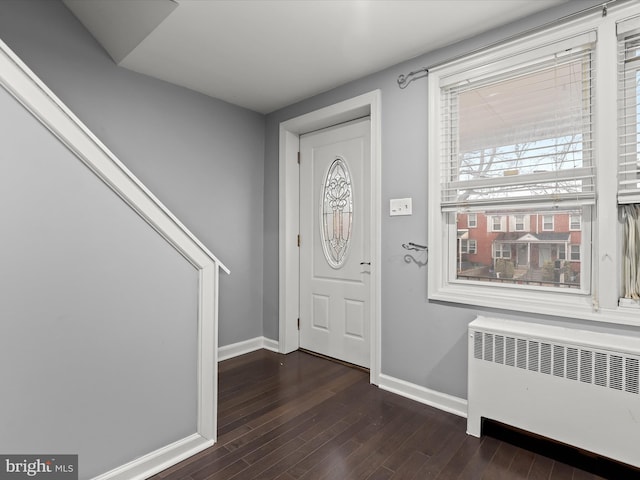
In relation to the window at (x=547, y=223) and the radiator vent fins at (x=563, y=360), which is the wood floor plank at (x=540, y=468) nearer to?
the radiator vent fins at (x=563, y=360)

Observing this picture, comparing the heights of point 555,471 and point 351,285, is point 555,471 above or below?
below

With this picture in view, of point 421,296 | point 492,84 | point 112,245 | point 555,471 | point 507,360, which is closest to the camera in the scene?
point 112,245

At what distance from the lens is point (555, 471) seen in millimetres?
1769

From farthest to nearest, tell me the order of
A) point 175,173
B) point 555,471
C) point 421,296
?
point 175,173 → point 421,296 → point 555,471

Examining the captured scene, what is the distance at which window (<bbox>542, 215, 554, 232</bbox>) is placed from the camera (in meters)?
2.11

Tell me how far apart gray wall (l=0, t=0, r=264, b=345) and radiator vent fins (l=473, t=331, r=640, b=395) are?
2325mm

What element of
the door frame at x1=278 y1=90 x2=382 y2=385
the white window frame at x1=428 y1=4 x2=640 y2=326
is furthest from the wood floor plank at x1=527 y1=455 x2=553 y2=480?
the door frame at x1=278 y1=90 x2=382 y2=385

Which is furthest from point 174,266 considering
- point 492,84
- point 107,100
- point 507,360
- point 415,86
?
point 492,84

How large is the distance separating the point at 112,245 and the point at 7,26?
1825 mm

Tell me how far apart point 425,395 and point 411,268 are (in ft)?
2.99

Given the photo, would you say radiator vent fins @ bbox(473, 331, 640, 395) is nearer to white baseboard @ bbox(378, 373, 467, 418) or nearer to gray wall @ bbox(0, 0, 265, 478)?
white baseboard @ bbox(378, 373, 467, 418)

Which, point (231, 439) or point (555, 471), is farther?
point (231, 439)

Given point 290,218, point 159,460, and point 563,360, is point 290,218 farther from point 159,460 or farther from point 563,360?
point 563,360

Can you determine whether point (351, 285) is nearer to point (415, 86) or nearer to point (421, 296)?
point (421, 296)
